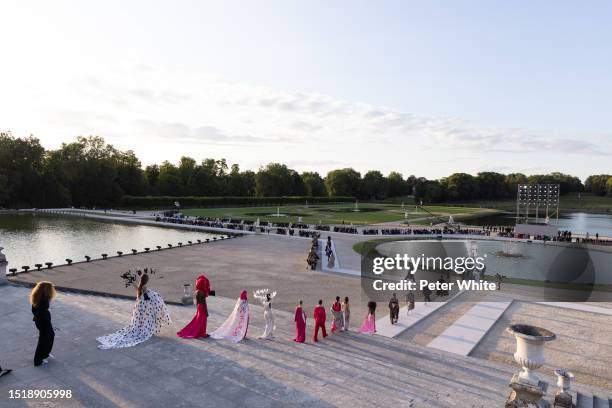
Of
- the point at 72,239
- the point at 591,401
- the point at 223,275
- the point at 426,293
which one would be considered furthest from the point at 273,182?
the point at 591,401

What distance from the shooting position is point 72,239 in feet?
127

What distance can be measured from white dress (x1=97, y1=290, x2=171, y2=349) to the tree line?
256 feet

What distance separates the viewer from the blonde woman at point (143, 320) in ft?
33.6

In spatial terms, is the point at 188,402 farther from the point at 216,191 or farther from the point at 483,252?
the point at 216,191

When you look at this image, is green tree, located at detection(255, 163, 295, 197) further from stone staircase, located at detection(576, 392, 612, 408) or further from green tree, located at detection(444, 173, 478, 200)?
stone staircase, located at detection(576, 392, 612, 408)

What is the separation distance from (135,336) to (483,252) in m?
31.0

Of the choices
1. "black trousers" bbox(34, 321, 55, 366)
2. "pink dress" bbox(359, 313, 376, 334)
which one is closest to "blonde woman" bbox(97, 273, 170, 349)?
"black trousers" bbox(34, 321, 55, 366)

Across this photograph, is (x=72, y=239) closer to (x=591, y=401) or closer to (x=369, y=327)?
(x=369, y=327)

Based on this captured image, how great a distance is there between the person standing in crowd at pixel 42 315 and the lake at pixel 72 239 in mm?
21405

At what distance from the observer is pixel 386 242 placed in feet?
128

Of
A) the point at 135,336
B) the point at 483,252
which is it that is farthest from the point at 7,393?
the point at 483,252

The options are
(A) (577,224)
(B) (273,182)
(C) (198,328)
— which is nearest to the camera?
(C) (198,328)

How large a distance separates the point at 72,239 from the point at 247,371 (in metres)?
36.4

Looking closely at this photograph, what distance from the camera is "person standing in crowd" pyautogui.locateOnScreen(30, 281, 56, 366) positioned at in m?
8.50
